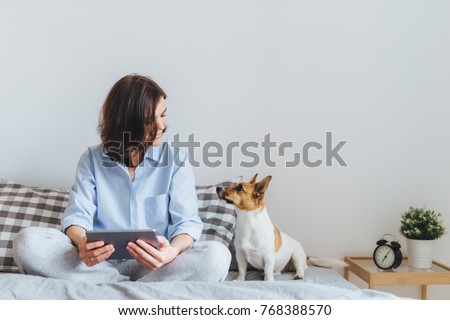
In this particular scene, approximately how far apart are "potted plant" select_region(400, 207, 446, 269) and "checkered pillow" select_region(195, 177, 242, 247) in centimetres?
68

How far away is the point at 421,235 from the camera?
188 centimetres

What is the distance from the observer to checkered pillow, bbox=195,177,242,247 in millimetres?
1770

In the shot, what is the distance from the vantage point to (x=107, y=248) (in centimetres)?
126

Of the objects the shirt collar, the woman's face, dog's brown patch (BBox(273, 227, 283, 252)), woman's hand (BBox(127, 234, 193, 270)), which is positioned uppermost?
the woman's face

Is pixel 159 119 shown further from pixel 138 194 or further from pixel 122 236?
pixel 122 236

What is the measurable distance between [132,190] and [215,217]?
1.27 feet

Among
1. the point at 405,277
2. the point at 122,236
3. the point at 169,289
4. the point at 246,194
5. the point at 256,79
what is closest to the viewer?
the point at 169,289

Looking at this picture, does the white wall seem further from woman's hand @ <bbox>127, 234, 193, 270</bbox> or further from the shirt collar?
woman's hand @ <bbox>127, 234, 193, 270</bbox>

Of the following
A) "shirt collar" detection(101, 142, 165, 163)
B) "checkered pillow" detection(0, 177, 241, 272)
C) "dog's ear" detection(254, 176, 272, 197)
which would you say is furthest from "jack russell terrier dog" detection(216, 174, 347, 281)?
"shirt collar" detection(101, 142, 165, 163)

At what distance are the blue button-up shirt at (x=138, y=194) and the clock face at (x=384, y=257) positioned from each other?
29.3 inches

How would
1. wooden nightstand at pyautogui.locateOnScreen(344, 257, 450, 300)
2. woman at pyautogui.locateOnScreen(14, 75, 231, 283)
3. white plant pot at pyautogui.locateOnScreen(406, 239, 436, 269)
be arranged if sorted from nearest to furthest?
woman at pyautogui.locateOnScreen(14, 75, 231, 283) < wooden nightstand at pyautogui.locateOnScreen(344, 257, 450, 300) < white plant pot at pyautogui.locateOnScreen(406, 239, 436, 269)

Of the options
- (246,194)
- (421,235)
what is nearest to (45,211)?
(246,194)

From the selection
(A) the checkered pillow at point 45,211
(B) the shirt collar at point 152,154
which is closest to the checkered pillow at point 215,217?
(A) the checkered pillow at point 45,211
